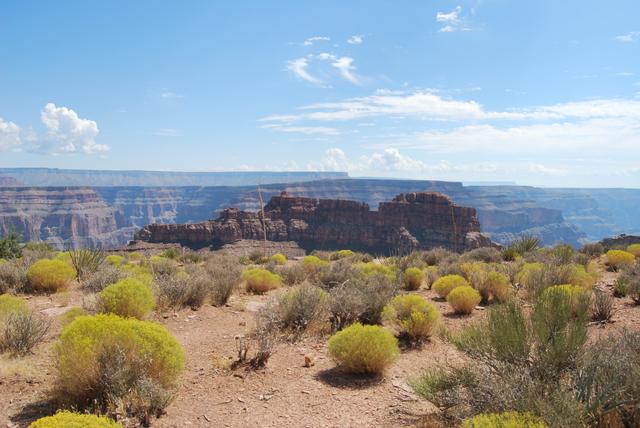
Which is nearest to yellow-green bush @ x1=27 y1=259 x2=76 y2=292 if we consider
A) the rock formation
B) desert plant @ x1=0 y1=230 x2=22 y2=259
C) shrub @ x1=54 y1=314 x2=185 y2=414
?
shrub @ x1=54 y1=314 x2=185 y2=414

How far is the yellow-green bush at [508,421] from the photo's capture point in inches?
134

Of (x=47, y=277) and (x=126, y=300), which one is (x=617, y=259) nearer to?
(x=126, y=300)

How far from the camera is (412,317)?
856 centimetres

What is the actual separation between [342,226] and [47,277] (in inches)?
2774

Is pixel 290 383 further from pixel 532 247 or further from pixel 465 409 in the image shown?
pixel 532 247

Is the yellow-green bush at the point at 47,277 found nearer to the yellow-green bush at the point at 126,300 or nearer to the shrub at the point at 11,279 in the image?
the shrub at the point at 11,279

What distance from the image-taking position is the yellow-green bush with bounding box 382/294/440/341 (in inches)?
334

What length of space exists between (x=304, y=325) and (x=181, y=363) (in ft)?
11.4

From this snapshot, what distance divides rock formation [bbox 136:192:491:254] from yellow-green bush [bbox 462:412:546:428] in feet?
204

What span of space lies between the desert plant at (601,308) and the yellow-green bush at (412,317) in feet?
11.5

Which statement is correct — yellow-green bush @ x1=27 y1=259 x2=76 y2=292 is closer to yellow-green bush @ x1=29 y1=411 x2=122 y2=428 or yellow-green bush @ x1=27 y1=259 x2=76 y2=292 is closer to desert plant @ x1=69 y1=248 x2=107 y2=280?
desert plant @ x1=69 y1=248 x2=107 y2=280

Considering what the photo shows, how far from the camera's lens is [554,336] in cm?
500

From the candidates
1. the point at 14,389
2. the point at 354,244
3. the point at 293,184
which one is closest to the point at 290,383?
the point at 14,389

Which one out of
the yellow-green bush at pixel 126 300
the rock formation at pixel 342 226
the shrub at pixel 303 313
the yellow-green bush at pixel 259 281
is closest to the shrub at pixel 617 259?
the yellow-green bush at pixel 259 281
